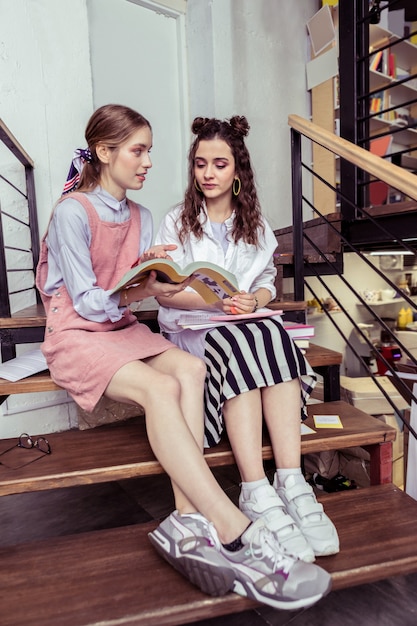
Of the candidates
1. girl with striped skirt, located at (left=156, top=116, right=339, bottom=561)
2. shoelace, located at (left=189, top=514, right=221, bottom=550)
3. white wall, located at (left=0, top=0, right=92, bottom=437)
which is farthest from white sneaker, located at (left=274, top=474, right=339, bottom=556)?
white wall, located at (left=0, top=0, right=92, bottom=437)

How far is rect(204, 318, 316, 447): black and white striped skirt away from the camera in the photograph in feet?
3.80

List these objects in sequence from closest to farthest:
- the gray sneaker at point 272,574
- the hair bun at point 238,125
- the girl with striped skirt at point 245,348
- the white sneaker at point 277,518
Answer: the gray sneaker at point 272,574 < the white sneaker at point 277,518 < the girl with striped skirt at point 245,348 < the hair bun at point 238,125

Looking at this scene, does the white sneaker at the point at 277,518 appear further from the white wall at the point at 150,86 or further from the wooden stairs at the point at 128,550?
the white wall at the point at 150,86

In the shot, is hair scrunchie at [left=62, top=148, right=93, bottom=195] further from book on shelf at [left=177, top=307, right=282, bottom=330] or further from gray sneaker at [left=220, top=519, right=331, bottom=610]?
gray sneaker at [left=220, top=519, right=331, bottom=610]

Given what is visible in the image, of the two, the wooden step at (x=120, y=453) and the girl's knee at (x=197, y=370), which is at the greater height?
the girl's knee at (x=197, y=370)

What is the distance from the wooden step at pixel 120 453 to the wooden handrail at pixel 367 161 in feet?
2.28

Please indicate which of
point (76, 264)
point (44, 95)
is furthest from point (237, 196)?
point (44, 95)

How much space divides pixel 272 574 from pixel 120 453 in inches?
20.9

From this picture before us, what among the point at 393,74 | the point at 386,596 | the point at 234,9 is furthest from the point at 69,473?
the point at 393,74

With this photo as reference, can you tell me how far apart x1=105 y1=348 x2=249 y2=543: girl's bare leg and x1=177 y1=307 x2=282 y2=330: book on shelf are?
14 cm

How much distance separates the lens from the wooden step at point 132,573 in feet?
2.89

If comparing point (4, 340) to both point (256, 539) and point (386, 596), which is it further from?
point (386, 596)

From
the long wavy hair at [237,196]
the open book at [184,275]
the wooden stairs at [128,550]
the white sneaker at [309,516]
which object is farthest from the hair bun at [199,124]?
the white sneaker at [309,516]

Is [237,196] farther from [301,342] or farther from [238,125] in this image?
[301,342]
